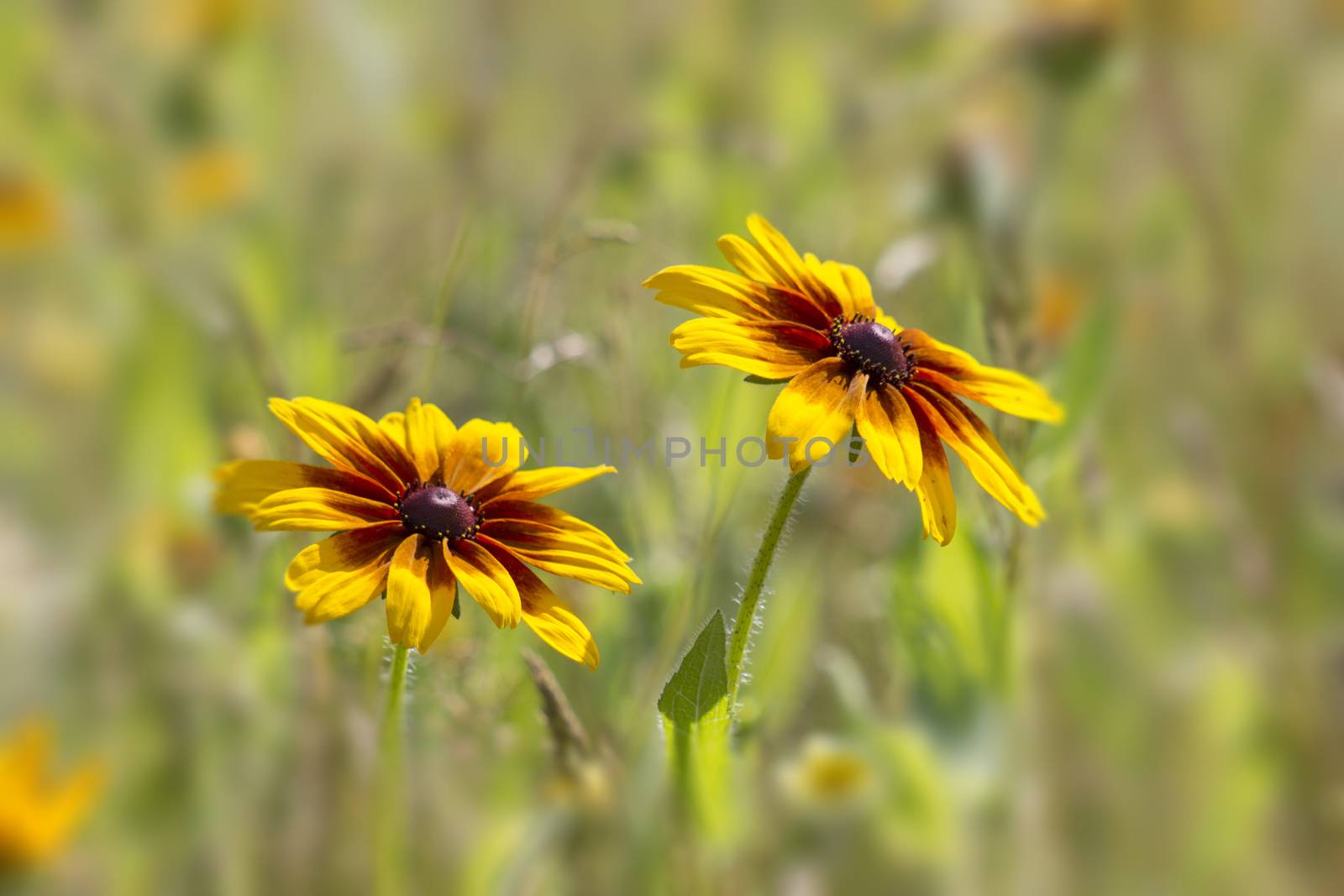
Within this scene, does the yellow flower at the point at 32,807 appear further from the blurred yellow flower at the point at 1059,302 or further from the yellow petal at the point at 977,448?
the blurred yellow flower at the point at 1059,302

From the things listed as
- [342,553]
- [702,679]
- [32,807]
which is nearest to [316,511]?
[342,553]

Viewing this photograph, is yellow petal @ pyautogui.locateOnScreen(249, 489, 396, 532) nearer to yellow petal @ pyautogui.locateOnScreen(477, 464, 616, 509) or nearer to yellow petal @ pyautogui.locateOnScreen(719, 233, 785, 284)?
yellow petal @ pyautogui.locateOnScreen(477, 464, 616, 509)

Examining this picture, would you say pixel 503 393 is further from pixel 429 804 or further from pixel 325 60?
pixel 325 60

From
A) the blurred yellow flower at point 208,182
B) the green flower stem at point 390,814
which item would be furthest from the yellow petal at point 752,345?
the blurred yellow flower at point 208,182

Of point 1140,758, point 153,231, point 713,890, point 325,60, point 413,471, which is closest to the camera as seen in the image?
point 413,471

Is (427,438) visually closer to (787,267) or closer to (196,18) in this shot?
(787,267)

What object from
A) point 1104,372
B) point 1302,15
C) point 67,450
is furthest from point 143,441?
point 1302,15
